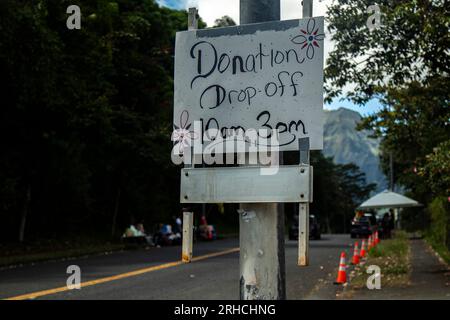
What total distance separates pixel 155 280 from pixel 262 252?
13112mm

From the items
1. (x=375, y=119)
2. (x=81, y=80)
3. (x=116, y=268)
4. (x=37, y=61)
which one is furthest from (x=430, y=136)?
(x=81, y=80)

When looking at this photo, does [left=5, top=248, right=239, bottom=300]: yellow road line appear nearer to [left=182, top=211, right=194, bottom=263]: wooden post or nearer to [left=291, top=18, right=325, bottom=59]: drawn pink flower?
[left=182, top=211, right=194, bottom=263]: wooden post

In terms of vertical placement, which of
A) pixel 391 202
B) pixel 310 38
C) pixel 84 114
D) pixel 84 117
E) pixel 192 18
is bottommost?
pixel 391 202

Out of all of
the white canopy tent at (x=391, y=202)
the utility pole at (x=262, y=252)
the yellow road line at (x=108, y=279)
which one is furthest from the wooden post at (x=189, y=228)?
the white canopy tent at (x=391, y=202)

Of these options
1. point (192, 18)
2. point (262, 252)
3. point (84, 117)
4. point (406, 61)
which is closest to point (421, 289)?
point (406, 61)

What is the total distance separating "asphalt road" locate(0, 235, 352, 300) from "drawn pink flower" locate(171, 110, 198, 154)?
964 cm

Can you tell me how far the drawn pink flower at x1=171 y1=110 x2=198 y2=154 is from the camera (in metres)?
3.39

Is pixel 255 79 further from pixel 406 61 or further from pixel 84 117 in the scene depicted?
pixel 84 117

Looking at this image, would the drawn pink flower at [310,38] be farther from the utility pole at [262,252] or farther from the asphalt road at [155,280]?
the asphalt road at [155,280]

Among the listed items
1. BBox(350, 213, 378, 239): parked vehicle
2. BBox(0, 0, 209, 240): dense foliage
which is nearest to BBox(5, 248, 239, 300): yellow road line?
BBox(0, 0, 209, 240): dense foliage

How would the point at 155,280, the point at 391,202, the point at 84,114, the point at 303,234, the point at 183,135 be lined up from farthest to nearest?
the point at 391,202 → the point at 84,114 → the point at 155,280 → the point at 183,135 → the point at 303,234

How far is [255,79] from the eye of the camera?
3.35 metres
